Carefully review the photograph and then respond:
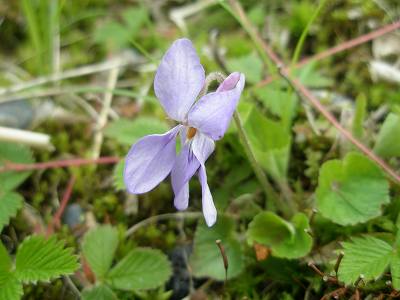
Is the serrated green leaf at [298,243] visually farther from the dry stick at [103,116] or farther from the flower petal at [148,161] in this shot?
the dry stick at [103,116]

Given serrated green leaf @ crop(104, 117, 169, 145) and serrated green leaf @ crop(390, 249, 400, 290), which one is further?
serrated green leaf @ crop(104, 117, 169, 145)

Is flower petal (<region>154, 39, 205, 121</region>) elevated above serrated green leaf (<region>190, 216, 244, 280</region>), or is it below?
above

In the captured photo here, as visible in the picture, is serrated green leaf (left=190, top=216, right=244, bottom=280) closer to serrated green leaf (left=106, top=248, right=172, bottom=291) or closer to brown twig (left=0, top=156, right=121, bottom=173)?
serrated green leaf (left=106, top=248, right=172, bottom=291)

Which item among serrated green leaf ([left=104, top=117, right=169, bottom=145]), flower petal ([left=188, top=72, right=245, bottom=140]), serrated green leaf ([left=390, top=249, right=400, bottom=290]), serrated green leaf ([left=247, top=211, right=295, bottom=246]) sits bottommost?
serrated green leaf ([left=247, top=211, right=295, bottom=246])

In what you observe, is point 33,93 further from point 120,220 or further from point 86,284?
point 86,284

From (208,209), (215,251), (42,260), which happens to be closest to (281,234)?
(215,251)

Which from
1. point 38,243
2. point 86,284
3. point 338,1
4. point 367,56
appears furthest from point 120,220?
point 338,1

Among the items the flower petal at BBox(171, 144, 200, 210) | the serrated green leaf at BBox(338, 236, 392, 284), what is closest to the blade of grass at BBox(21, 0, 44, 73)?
the flower petal at BBox(171, 144, 200, 210)

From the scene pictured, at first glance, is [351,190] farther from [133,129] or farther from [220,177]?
[133,129]
